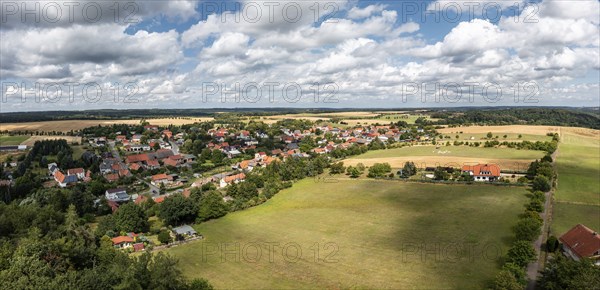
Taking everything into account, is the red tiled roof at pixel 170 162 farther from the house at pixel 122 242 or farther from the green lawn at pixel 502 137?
the green lawn at pixel 502 137

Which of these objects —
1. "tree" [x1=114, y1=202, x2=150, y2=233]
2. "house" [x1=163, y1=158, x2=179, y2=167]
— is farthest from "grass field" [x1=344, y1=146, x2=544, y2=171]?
"tree" [x1=114, y1=202, x2=150, y2=233]

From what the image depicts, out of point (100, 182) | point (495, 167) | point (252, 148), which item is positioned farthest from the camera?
point (252, 148)

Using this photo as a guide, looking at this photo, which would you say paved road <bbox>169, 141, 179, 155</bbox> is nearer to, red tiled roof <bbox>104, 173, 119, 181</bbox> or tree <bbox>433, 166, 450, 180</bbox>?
red tiled roof <bbox>104, 173, 119, 181</bbox>

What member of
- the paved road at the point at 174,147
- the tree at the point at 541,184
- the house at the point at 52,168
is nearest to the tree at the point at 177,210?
the house at the point at 52,168

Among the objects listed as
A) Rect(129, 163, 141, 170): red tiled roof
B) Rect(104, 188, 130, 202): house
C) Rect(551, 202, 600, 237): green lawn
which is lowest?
Rect(104, 188, 130, 202): house

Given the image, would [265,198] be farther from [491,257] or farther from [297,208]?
[491,257]

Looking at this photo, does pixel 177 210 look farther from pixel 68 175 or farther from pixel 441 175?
pixel 441 175

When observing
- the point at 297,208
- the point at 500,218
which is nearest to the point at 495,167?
the point at 500,218
